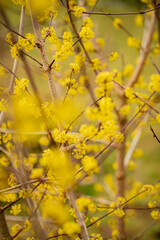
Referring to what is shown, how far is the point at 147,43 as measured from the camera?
6.23ft

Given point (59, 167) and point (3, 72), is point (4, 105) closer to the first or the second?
point (3, 72)

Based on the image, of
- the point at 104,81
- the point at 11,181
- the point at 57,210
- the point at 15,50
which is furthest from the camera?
the point at 57,210

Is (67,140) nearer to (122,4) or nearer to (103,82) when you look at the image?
(103,82)

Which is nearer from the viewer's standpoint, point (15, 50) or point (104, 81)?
point (104, 81)

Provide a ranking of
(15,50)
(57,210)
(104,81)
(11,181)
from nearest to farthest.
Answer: (104,81), (15,50), (11,181), (57,210)

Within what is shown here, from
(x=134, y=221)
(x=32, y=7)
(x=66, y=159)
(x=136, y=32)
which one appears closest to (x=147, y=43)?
(x=32, y=7)

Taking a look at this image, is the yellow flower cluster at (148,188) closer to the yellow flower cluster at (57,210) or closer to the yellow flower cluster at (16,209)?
the yellow flower cluster at (57,210)

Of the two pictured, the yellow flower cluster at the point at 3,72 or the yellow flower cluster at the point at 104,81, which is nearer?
the yellow flower cluster at the point at 104,81

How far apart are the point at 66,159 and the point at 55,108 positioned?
240 mm

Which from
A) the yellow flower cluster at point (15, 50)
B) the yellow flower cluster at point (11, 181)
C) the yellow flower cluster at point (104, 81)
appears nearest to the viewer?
the yellow flower cluster at point (104, 81)

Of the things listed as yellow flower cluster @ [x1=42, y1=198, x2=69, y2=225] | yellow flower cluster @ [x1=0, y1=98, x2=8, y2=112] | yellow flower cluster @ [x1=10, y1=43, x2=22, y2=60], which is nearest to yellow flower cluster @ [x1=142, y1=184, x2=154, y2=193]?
yellow flower cluster @ [x1=42, y1=198, x2=69, y2=225]

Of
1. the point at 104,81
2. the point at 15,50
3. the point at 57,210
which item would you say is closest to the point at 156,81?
the point at 104,81

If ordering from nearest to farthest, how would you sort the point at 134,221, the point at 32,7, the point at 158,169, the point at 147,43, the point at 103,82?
the point at 103,82 → the point at 32,7 → the point at 147,43 → the point at 134,221 → the point at 158,169

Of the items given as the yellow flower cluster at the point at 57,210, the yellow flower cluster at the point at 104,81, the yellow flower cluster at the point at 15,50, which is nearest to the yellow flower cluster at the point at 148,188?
the yellow flower cluster at the point at 57,210
